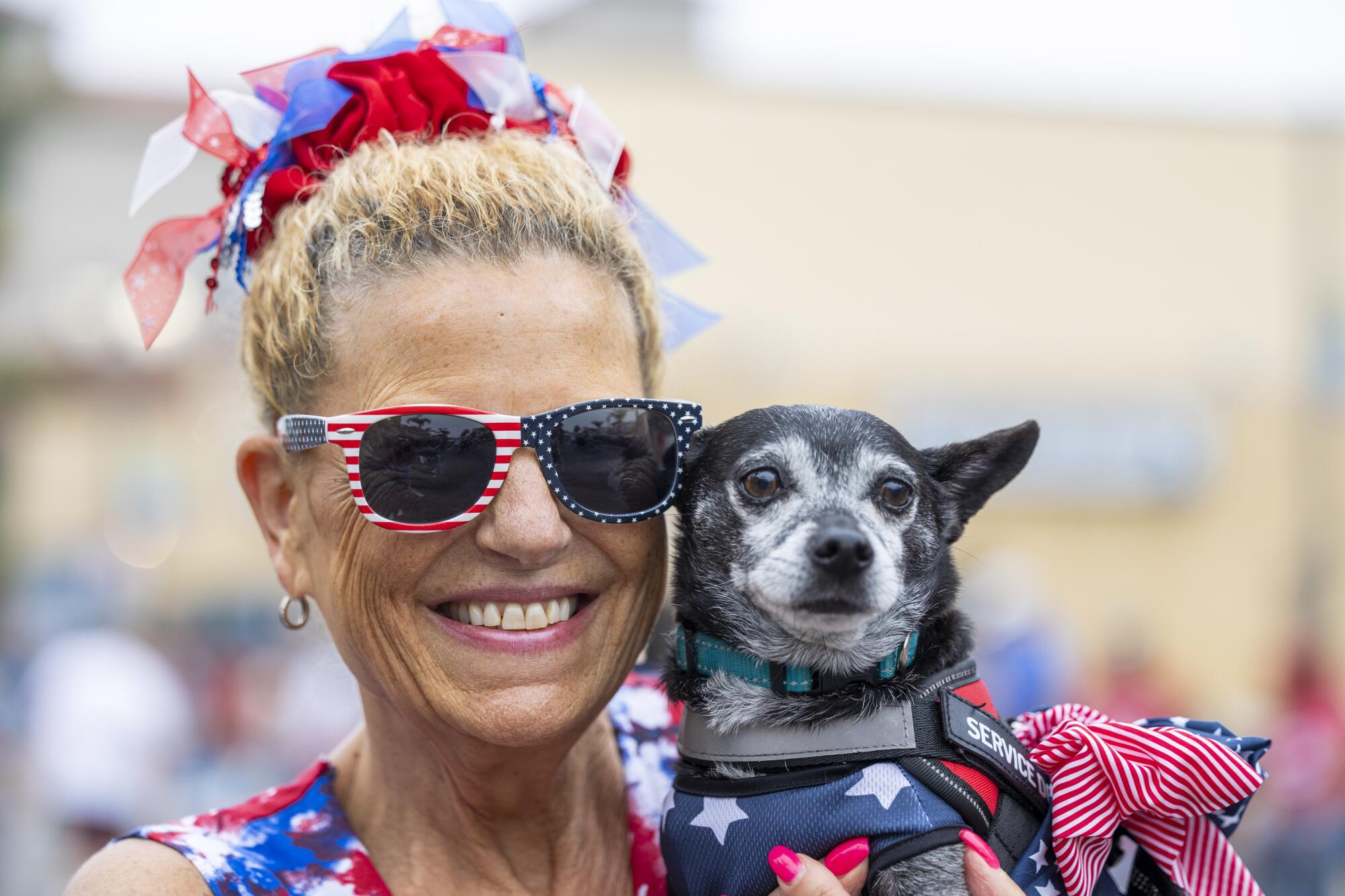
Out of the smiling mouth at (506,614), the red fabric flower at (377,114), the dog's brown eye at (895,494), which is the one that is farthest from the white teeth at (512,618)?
the red fabric flower at (377,114)

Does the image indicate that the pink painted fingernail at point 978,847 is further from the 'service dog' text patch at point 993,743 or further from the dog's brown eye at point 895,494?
the dog's brown eye at point 895,494

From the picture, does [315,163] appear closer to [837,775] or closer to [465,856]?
[465,856]

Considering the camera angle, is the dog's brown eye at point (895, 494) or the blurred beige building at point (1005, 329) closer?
the dog's brown eye at point (895, 494)

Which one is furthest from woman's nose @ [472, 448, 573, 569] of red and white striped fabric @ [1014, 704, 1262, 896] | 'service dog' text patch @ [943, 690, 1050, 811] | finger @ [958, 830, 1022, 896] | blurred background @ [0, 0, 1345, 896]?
blurred background @ [0, 0, 1345, 896]

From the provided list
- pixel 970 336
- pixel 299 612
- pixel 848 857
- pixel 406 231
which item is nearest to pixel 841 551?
pixel 848 857

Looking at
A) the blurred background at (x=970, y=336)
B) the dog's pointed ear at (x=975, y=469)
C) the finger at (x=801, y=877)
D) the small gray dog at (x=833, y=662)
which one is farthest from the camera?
the blurred background at (x=970, y=336)

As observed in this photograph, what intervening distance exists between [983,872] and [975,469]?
828 mm

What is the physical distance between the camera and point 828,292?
18.9 m

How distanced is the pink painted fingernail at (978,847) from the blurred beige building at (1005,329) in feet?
52.5

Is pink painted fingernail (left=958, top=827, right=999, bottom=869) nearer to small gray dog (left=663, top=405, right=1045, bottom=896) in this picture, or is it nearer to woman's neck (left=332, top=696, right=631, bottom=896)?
small gray dog (left=663, top=405, right=1045, bottom=896)

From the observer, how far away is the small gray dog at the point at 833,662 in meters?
1.88

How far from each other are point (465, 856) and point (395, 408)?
823 millimetres

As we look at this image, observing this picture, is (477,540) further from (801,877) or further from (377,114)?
(377,114)

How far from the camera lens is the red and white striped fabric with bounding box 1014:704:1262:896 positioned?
1.90m
